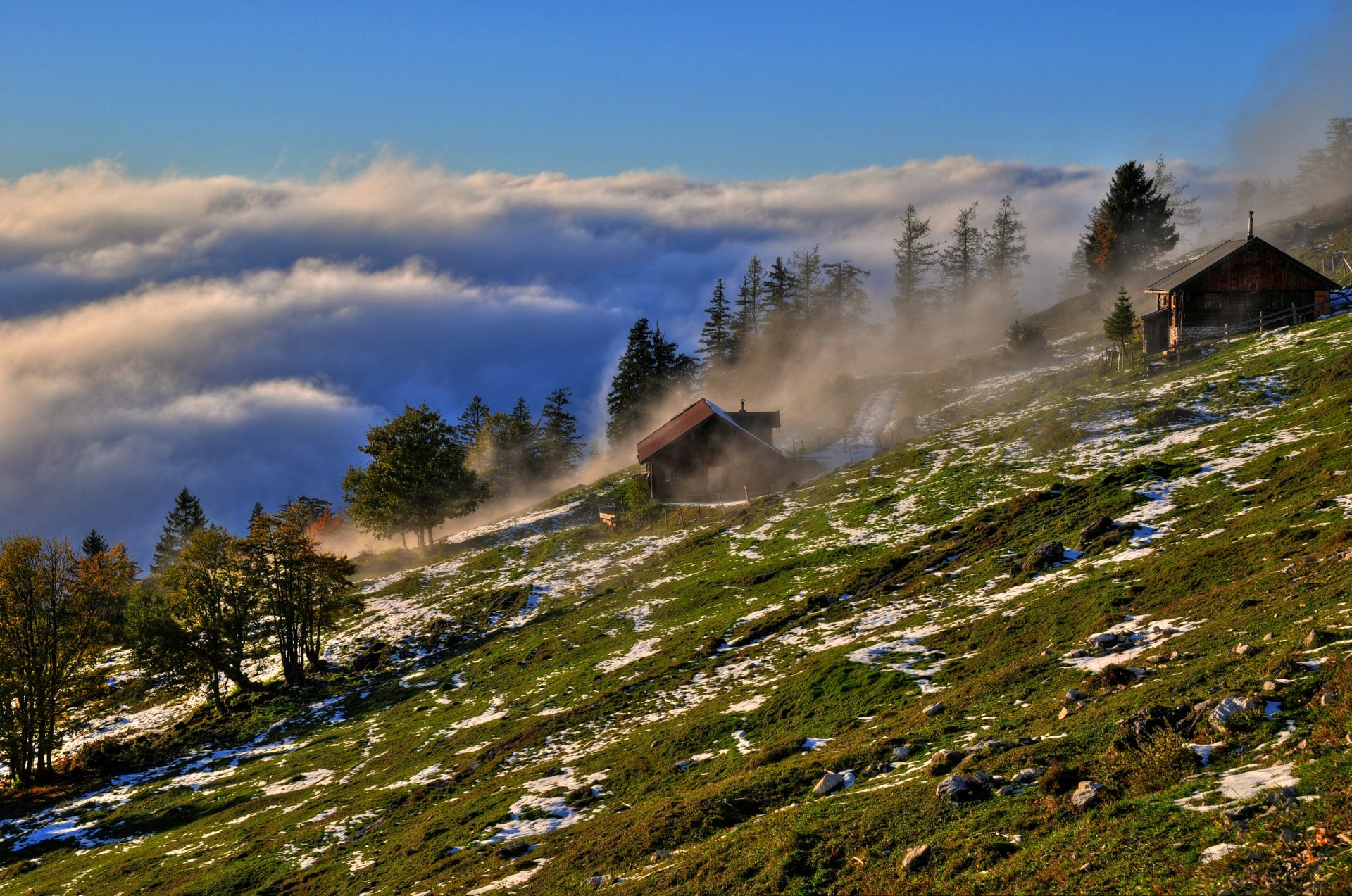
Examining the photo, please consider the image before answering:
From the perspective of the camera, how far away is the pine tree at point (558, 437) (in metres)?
131

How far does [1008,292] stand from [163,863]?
142814 millimetres

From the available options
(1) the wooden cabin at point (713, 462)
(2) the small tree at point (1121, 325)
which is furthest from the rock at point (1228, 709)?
(2) the small tree at point (1121, 325)

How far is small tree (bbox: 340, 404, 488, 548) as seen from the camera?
89.6m

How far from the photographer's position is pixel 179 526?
121 meters

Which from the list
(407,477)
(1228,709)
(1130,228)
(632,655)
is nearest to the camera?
(1228,709)

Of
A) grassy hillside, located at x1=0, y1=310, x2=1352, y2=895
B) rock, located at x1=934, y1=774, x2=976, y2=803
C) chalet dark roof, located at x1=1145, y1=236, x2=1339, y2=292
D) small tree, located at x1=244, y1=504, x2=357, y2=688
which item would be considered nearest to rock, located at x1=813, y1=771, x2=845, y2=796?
grassy hillside, located at x1=0, y1=310, x2=1352, y2=895

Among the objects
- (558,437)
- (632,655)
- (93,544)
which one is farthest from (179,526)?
(632,655)

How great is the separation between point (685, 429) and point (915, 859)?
2656 inches

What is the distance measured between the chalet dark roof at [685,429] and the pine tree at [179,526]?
75199mm

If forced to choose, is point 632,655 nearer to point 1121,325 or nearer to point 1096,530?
point 1096,530

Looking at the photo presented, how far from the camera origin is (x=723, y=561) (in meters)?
50.3

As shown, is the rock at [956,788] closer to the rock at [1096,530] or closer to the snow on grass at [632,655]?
the rock at [1096,530]

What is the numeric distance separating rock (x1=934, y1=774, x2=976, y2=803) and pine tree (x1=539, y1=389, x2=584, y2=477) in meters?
118

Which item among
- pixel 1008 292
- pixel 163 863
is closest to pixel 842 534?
pixel 163 863
